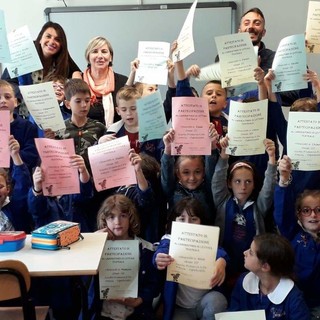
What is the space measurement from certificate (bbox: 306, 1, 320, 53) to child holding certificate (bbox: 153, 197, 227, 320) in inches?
50.6

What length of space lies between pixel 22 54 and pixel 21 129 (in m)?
0.53

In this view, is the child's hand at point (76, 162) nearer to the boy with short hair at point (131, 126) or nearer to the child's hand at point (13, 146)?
the child's hand at point (13, 146)

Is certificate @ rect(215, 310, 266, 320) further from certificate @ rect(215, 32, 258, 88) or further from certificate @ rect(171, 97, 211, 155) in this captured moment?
certificate @ rect(215, 32, 258, 88)

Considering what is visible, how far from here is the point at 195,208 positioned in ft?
9.11

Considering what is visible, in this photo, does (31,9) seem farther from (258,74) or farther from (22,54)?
(258,74)

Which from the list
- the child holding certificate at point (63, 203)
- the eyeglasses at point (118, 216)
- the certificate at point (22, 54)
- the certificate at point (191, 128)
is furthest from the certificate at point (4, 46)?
the eyeglasses at point (118, 216)

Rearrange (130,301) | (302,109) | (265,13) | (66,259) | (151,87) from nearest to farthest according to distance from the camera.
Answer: (66,259), (130,301), (302,109), (151,87), (265,13)

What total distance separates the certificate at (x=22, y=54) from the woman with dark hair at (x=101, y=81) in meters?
0.50

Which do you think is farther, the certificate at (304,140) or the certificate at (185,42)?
the certificate at (185,42)

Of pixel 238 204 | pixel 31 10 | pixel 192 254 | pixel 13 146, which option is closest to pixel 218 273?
pixel 192 254

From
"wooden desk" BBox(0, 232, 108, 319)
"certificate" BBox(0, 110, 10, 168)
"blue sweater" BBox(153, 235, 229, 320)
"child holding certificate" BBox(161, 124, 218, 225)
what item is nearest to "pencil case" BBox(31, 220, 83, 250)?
"wooden desk" BBox(0, 232, 108, 319)

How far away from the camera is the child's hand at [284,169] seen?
2696 millimetres

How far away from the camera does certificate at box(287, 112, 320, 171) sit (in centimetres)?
273

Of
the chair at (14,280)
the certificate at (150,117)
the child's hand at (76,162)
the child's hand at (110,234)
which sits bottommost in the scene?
the child's hand at (110,234)
